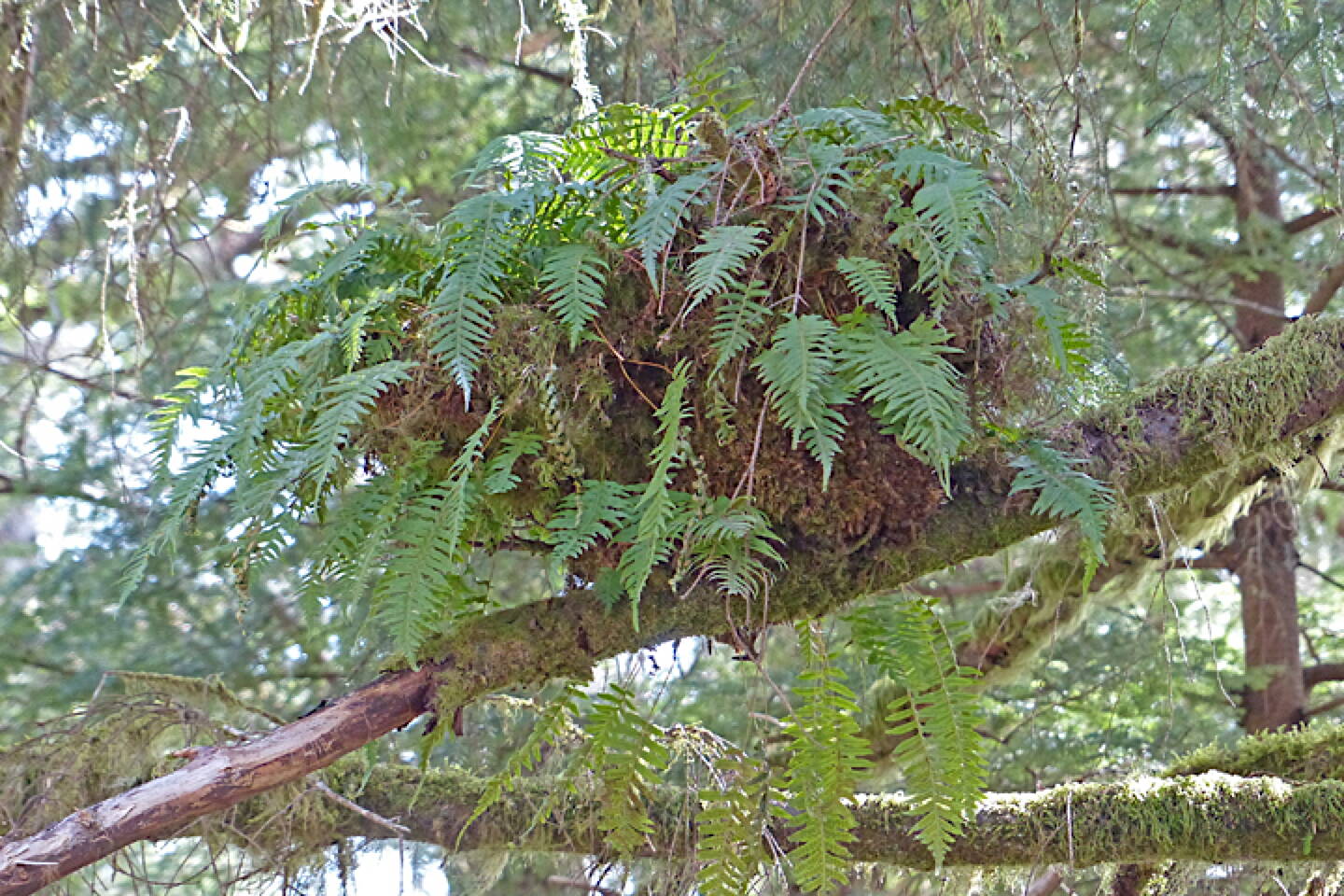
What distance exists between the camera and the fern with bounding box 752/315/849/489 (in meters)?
1.72

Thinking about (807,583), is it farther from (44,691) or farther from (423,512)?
(44,691)

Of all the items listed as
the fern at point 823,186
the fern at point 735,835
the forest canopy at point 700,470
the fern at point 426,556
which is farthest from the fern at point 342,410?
the fern at point 735,835

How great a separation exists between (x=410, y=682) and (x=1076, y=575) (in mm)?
2503

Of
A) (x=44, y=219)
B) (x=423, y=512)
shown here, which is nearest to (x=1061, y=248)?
(x=423, y=512)

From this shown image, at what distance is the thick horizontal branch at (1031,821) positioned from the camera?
259cm

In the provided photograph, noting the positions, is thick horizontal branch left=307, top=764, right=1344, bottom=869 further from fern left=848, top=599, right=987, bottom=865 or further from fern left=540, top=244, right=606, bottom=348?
fern left=540, top=244, right=606, bottom=348

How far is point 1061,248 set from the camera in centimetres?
239

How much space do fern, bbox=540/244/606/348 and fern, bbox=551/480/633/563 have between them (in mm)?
253

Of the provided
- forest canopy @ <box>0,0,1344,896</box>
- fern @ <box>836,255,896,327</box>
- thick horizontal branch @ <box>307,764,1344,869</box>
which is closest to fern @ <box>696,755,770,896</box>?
forest canopy @ <box>0,0,1344,896</box>

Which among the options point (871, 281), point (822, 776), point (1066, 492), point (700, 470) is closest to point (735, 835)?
point (822, 776)

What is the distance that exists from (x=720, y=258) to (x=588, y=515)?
464 millimetres

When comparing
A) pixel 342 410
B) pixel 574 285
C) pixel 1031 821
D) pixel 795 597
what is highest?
pixel 574 285

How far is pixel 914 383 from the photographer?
1734mm

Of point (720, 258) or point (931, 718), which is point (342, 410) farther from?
point (931, 718)
